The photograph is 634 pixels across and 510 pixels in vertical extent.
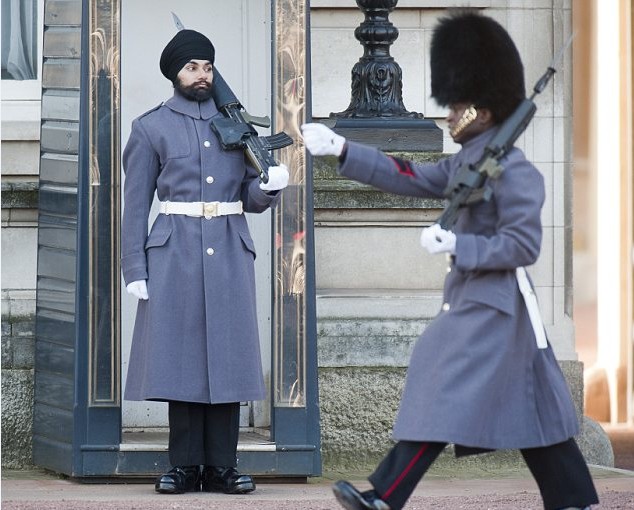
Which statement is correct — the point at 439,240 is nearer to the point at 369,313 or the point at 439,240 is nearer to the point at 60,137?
the point at 60,137

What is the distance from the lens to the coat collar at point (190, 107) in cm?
648

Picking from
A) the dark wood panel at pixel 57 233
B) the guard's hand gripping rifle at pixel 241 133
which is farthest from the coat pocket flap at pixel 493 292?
the dark wood panel at pixel 57 233

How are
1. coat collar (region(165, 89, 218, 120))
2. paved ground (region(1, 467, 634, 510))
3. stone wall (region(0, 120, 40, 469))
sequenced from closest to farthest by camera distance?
paved ground (region(1, 467, 634, 510)) < coat collar (region(165, 89, 218, 120)) < stone wall (region(0, 120, 40, 469))

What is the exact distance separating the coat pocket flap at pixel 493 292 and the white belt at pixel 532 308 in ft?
0.13

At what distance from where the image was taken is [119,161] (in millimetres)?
6645

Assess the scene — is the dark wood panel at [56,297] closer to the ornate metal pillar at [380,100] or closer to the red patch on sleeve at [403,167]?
the ornate metal pillar at [380,100]

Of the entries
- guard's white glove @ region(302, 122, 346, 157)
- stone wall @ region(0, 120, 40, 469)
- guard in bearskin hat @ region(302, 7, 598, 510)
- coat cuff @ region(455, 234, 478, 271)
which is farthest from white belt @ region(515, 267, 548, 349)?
stone wall @ region(0, 120, 40, 469)

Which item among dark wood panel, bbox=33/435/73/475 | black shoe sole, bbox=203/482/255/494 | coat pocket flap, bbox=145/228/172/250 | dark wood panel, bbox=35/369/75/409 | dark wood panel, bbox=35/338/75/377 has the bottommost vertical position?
black shoe sole, bbox=203/482/255/494

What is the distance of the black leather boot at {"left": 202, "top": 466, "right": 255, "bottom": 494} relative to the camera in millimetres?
6391

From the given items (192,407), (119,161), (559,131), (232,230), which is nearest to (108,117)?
(119,161)

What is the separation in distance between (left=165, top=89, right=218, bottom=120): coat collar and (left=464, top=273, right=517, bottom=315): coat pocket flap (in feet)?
5.14

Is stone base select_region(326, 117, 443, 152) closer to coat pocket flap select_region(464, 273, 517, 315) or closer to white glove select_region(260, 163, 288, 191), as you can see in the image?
white glove select_region(260, 163, 288, 191)

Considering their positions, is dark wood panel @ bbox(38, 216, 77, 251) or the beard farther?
dark wood panel @ bbox(38, 216, 77, 251)

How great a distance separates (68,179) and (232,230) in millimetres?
685
